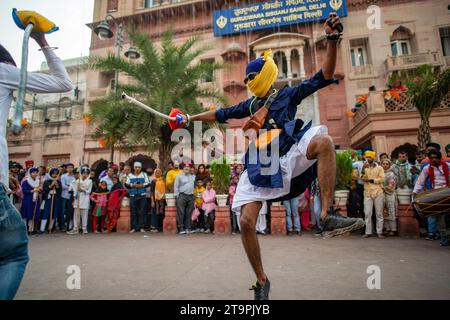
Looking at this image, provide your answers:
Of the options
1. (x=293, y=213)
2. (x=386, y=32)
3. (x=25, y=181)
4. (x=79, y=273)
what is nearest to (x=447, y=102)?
(x=386, y=32)

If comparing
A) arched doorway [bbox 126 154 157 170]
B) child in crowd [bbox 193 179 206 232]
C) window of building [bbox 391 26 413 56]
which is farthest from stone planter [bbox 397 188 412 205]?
arched doorway [bbox 126 154 157 170]

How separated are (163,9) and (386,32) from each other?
16.0 metres

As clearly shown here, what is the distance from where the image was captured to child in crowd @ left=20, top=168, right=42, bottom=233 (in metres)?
8.03

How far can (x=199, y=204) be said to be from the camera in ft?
26.0

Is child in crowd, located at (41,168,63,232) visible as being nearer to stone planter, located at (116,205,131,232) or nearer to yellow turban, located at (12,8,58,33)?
stone planter, located at (116,205,131,232)

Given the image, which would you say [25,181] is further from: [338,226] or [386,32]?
[386,32]

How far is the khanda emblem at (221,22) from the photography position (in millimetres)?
19281

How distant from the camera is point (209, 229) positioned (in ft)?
25.3

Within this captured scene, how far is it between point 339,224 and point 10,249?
2260 millimetres

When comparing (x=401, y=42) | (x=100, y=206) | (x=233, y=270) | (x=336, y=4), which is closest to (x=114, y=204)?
(x=100, y=206)

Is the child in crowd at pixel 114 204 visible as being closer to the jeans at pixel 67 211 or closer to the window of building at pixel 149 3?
the jeans at pixel 67 211

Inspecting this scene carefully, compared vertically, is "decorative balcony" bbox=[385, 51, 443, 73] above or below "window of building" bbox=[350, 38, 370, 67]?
below

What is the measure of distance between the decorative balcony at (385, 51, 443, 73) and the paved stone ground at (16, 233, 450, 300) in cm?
1407

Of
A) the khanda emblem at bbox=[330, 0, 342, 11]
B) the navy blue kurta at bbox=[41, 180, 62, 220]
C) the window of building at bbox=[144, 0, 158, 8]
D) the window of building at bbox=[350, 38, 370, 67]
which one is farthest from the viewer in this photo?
the window of building at bbox=[144, 0, 158, 8]
